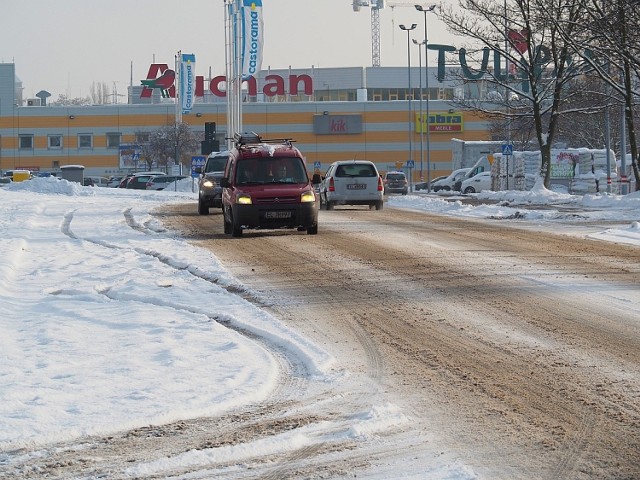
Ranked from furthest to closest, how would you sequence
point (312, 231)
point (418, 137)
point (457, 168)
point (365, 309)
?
point (418, 137)
point (457, 168)
point (312, 231)
point (365, 309)

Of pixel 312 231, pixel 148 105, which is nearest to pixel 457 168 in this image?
pixel 148 105

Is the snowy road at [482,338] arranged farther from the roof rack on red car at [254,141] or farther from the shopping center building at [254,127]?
the shopping center building at [254,127]

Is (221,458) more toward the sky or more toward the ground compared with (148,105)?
more toward the ground

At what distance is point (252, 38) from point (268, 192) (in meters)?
36.9

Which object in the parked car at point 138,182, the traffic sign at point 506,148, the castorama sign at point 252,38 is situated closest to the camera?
the traffic sign at point 506,148

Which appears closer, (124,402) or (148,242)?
(124,402)

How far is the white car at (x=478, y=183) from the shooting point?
63.1 meters

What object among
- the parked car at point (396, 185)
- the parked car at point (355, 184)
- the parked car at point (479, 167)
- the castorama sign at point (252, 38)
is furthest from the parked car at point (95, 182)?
the parked car at point (355, 184)

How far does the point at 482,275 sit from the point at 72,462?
9240 mm

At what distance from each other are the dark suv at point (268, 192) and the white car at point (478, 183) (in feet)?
131

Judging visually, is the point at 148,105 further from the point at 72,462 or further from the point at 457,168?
the point at 72,462

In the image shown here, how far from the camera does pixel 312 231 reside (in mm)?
22922

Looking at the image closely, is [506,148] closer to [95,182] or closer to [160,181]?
[160,181]

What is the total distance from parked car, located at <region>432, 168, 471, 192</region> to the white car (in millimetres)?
8057
